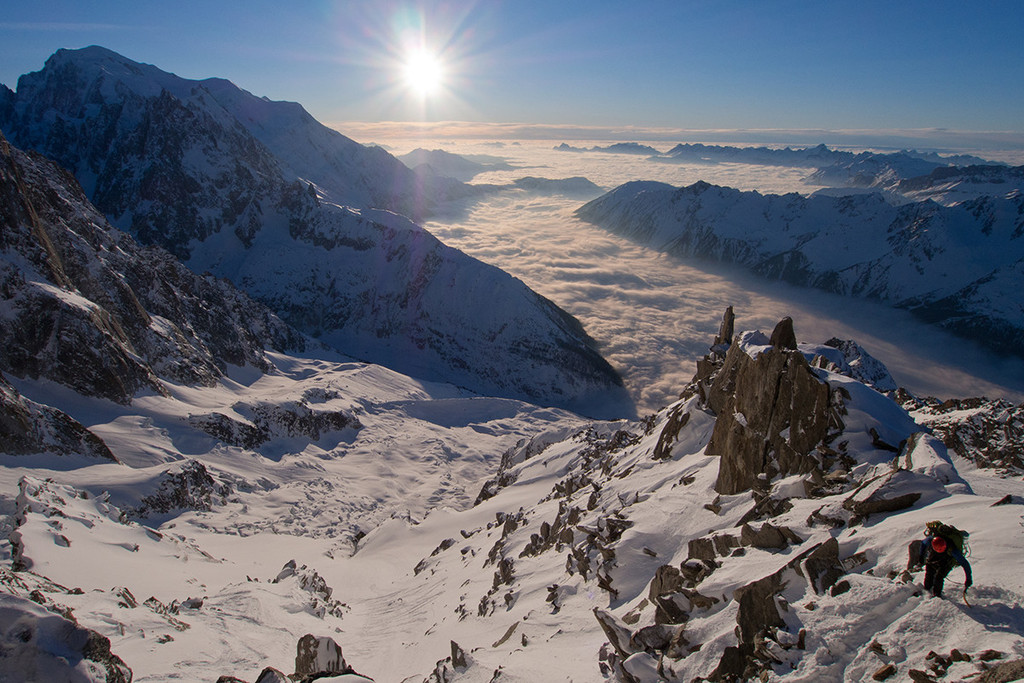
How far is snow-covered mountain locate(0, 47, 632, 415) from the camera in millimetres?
148125

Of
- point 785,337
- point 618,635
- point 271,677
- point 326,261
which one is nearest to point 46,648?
point 271,677

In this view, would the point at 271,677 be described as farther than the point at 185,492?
No

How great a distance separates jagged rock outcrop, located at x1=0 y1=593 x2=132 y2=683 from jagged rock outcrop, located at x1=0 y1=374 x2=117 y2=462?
3150 centimetres

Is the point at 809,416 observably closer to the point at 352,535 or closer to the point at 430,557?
the point at 430,557

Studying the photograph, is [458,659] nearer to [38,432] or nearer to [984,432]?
[38,432]

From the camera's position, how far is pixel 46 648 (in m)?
14.0

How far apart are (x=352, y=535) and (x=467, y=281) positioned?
114 m

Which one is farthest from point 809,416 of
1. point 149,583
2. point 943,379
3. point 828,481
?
point 943,379

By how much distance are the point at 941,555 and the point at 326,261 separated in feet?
568

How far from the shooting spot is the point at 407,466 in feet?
243

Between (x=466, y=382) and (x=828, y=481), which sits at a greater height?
(x=828, y=481)

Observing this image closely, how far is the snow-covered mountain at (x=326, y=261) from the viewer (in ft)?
Result: 486

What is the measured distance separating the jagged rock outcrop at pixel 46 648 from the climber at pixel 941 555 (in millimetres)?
21340

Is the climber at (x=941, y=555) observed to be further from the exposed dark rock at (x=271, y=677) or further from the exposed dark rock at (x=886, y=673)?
the exposed dark rock at (x=271, y=677)
